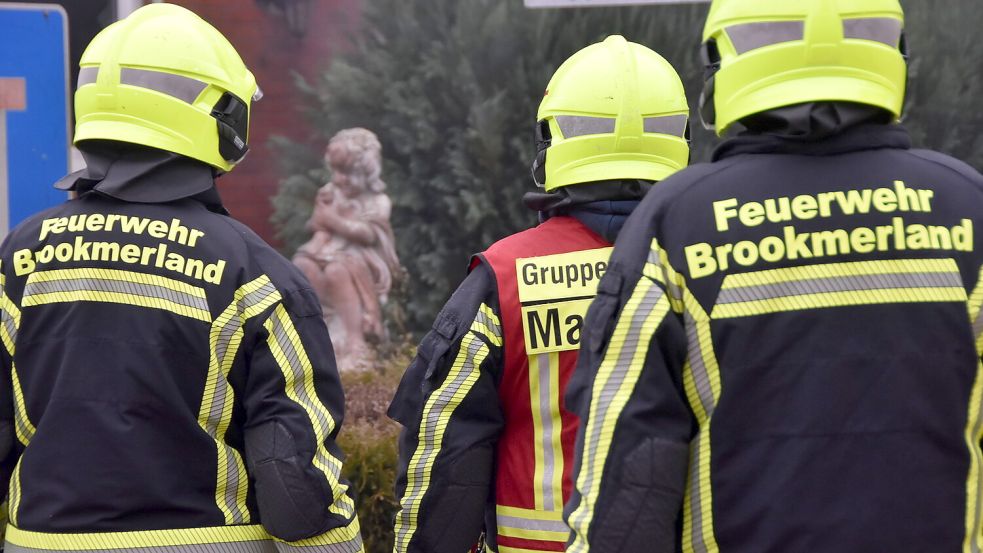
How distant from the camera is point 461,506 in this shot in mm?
3086

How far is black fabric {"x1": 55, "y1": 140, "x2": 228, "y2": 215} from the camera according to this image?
9.48 ft

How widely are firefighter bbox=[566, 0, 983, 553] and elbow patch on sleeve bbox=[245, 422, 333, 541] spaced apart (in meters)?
0.93

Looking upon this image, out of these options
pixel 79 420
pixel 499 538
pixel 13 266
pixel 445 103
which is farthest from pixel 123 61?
pixel 445 103

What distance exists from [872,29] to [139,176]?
5.51 ft

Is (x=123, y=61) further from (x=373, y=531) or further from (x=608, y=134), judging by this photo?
(x=373, y=531)

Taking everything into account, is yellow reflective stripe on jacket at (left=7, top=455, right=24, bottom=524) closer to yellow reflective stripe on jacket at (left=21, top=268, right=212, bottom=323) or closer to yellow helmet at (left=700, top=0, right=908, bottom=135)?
Result: yellow reflective stripe on jacket at (left=21, top=268, right=212, bottom=323)

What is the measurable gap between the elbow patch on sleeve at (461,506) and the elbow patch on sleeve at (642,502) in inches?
41.3

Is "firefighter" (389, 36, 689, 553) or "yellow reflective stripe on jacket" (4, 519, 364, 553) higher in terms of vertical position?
"firefighter" (389, 36, 689, 553)

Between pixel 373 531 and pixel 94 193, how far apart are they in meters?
2.30

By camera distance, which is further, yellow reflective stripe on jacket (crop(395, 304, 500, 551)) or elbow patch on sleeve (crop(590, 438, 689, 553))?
yellow reflective stripe on jacket (crop(395, 304, 500, 551))

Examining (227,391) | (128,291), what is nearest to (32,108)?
(128,291)

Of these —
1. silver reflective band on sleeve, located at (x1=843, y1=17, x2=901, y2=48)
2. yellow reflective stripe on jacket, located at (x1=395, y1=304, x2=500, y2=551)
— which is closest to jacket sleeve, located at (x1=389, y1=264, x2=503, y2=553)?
yellow reflective stripe on jacket, located at (x1=395, y1=304, x2=500, y2=551)

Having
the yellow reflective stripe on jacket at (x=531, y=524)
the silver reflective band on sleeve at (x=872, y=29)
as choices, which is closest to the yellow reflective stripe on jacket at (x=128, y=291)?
the yellow reflective stripe on jacket at (x=531, y=524)

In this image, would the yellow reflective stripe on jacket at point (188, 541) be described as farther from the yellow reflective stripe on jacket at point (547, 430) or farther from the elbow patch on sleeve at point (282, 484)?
the yellow reflective stripe on jacket at point (547, 430)
